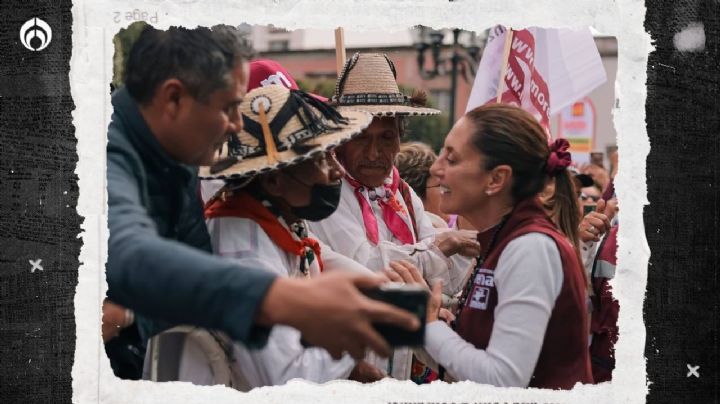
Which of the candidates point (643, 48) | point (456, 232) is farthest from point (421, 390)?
point (643, 48)

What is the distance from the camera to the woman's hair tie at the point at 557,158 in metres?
3.34

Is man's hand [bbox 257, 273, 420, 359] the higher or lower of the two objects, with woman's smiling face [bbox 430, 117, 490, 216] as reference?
lower

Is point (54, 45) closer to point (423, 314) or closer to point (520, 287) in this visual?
point (423, 314)

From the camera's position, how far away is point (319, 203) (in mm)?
3141

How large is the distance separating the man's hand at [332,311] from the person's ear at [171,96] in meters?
0.82

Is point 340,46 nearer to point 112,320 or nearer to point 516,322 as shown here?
point 516,322

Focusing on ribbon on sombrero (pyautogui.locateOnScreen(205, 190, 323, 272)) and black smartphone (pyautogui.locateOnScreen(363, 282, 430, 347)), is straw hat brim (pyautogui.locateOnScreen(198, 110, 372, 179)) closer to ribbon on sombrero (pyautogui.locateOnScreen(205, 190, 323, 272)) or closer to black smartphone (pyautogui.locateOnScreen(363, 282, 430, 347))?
ribbon on sombrero (pyautogui.locateOnScreen(205, 190, 323, 272))

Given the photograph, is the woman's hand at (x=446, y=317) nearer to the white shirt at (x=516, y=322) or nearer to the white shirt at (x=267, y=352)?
the white shirt at (x=516, y=322)

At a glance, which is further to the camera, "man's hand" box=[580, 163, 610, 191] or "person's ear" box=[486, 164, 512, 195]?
"man's hand" box=[580, 163, 610, 191]

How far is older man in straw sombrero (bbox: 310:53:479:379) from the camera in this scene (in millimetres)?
4047

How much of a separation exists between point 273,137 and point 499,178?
2.79 feet

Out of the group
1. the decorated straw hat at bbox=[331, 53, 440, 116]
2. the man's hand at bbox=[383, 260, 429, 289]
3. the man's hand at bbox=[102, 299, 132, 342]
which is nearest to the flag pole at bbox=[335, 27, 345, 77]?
the decorated straw hat at bbox=[331, 53, 440, 116]

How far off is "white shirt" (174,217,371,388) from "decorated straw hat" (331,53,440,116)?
1.48 meters
